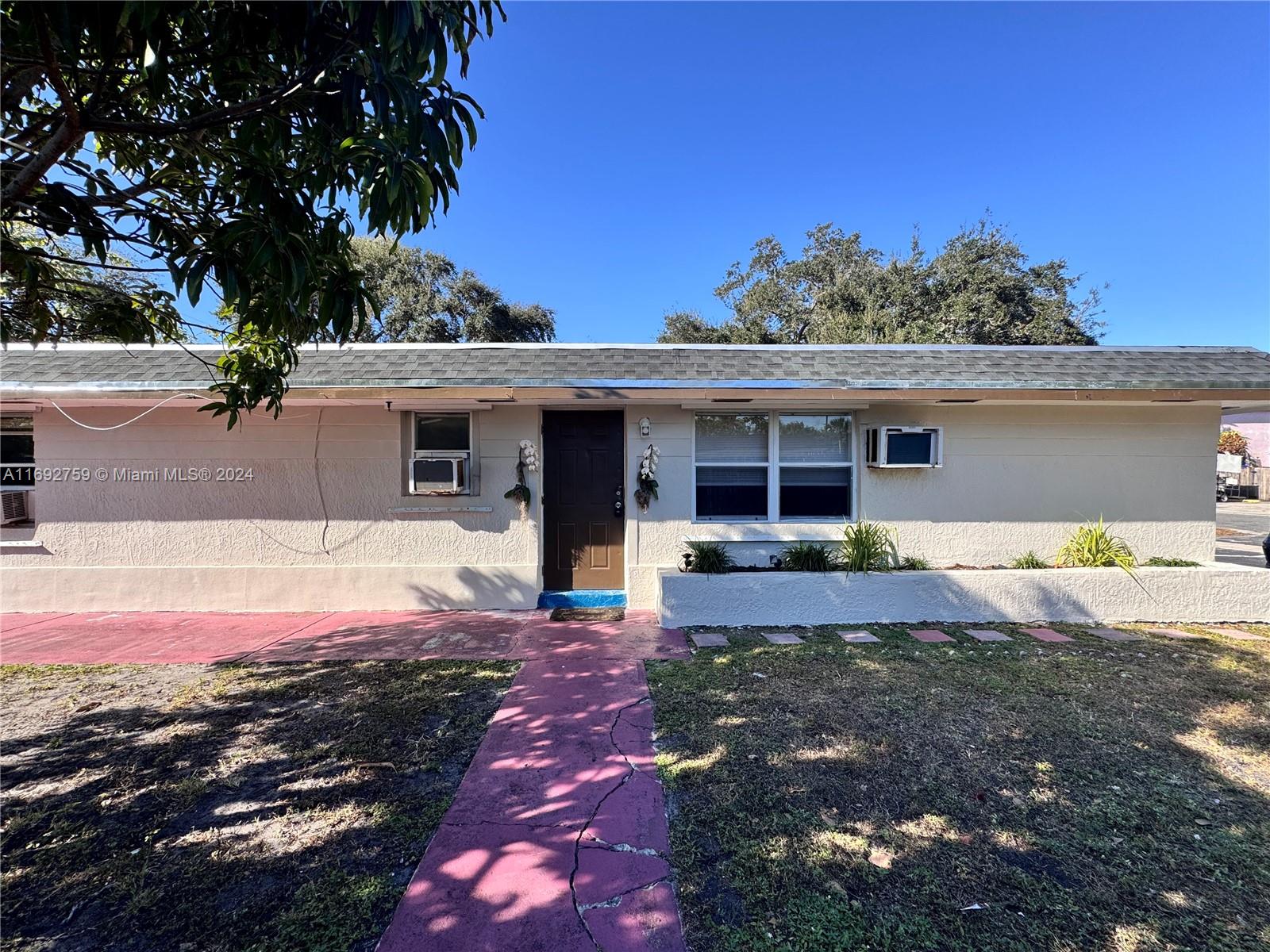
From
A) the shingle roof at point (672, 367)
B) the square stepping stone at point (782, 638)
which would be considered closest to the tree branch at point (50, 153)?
the shingle roof at point (672, 367)

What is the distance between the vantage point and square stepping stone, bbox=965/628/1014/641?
209 inches

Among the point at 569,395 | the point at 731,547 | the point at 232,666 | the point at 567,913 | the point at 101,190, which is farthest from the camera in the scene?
the point at 731,547

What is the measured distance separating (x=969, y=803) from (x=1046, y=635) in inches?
144

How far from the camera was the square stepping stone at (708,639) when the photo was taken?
5.21 meters

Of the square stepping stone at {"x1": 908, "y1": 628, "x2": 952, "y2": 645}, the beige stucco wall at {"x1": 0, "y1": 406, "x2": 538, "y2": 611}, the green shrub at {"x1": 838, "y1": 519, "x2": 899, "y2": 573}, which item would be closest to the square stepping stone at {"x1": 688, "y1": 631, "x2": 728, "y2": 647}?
the green shrub at {"x1": 838, "y1": 519, "x2": 899, "y2": 573}

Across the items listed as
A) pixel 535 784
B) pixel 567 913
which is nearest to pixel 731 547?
pixel 535 784

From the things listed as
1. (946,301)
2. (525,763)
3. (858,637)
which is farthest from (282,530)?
(946,301)

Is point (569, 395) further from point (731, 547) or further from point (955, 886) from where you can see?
point (955, 886)

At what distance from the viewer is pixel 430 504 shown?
21.5 feet

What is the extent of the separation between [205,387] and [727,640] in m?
6.32

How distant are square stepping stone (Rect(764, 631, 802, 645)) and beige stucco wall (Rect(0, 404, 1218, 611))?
118cm

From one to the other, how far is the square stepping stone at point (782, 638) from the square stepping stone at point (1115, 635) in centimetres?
306

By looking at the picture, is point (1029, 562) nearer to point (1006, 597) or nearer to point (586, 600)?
point (1006, 597)

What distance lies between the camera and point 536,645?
5262 mm
